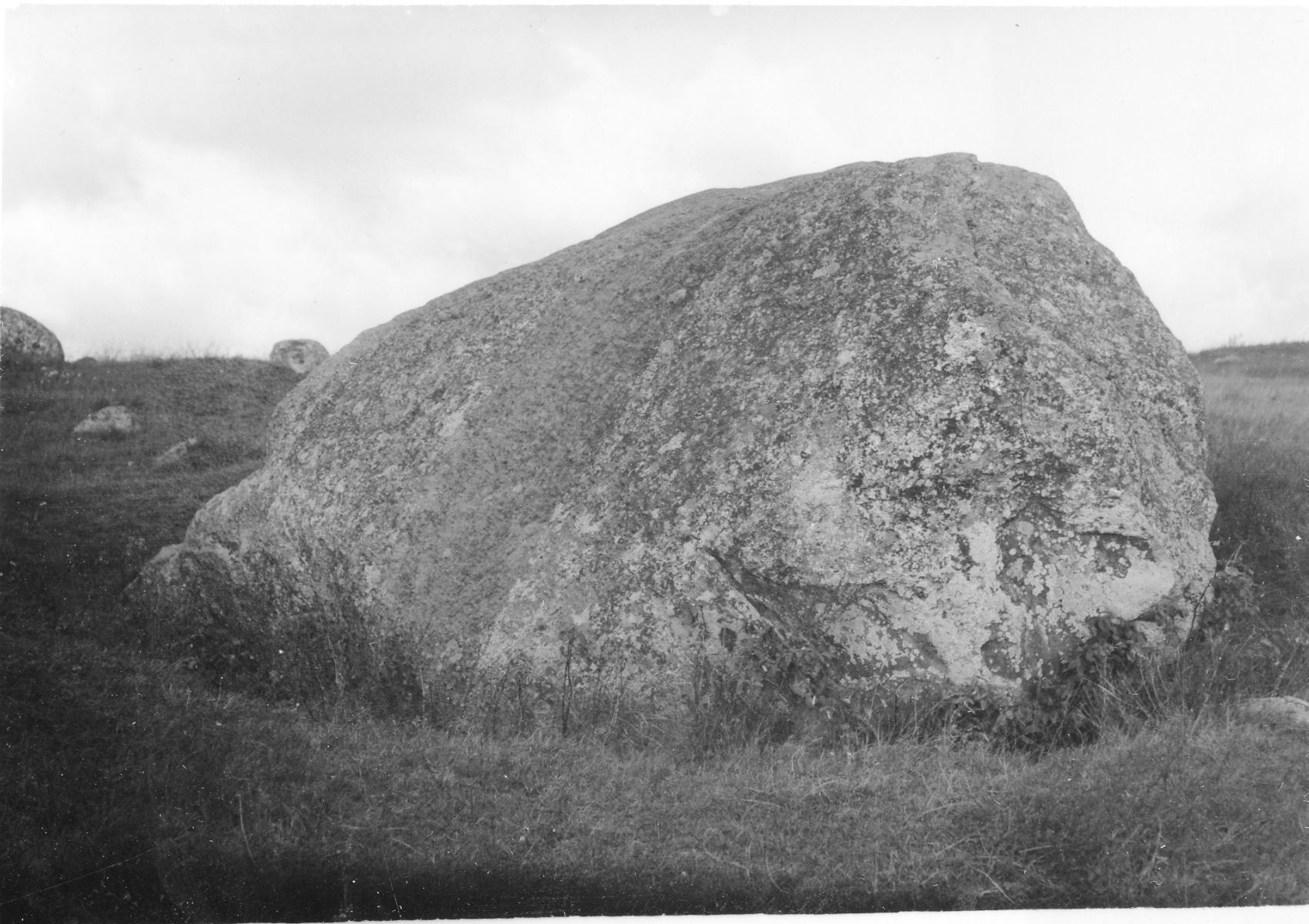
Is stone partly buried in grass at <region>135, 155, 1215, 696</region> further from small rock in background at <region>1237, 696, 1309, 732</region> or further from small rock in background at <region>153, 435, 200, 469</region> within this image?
small rock in background at <region>153, 435, 200, 469</region>

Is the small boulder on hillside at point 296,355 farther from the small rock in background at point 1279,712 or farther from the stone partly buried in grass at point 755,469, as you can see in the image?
the small rock in background at point 1279,712

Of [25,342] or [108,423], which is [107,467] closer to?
[108,423]

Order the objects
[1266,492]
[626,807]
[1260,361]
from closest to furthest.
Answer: [626,807]
[1266,492]
[1260,361]

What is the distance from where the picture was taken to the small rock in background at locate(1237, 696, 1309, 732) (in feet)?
18.0

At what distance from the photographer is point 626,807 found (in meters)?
5.15

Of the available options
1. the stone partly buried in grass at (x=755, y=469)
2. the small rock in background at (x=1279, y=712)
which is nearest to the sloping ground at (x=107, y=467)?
the stone partly buried in grass at (x=755, y=469)

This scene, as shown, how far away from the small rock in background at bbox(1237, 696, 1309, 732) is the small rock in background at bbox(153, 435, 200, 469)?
14.0 metres

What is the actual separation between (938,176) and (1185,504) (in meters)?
2.88

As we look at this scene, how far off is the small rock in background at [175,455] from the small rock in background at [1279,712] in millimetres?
13957

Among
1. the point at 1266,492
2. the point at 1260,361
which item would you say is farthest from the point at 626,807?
the point at 1260,361

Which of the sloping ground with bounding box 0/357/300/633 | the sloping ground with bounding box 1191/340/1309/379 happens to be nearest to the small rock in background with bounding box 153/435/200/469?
the sloping ground with bounding box 0/357/300/633

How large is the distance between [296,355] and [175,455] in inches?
357

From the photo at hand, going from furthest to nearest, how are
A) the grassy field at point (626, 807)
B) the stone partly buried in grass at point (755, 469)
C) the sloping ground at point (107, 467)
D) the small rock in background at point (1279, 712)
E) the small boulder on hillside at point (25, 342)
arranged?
the small boulder on hillside at point (25, 342), the sloping ground at point (107, 467), the stone partly buried in grass at point (755, 469), the small rock in background at point (1279, 712), the grassy field at point (626, 807)

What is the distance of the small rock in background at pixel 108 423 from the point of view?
1696cm
